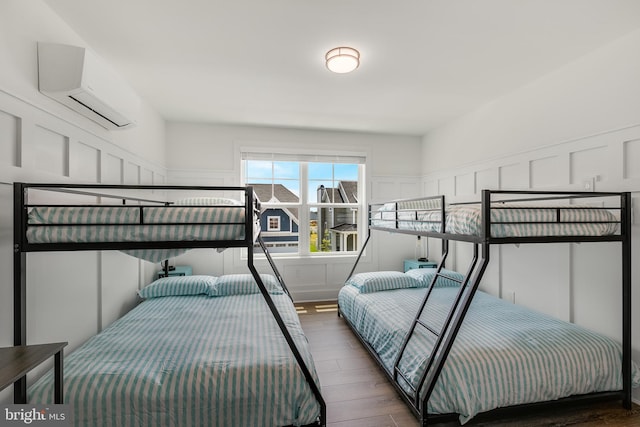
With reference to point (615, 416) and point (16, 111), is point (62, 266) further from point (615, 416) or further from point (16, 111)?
point (615, 416)

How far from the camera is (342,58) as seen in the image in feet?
7.48

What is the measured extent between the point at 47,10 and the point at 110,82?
0.47 metres

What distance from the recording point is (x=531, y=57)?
2.37 m

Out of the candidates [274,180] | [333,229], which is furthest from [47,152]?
[333,229]

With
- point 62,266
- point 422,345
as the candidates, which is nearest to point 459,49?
point 422,345

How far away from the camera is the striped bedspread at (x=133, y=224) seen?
1.53 metres

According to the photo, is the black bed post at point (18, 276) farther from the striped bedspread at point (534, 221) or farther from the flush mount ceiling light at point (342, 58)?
the striped bedspread at point (534, 221)

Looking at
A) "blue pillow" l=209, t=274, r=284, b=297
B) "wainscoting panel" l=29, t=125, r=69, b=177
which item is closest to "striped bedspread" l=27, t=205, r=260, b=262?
"wainscoting panel" l=29, t=125, r=69, b=177

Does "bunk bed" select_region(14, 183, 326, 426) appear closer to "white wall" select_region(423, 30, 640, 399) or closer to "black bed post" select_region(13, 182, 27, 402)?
"black bed post" select_region(13, 182, 27, 402)

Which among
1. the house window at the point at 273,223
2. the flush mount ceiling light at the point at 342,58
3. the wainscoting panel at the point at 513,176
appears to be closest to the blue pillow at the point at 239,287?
the house window at the point at 273,223

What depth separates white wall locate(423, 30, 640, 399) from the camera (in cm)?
212

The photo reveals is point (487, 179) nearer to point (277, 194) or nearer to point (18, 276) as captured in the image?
point (277, 194)

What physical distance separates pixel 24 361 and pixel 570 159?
350cm

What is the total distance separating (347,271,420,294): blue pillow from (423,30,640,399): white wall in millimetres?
843
